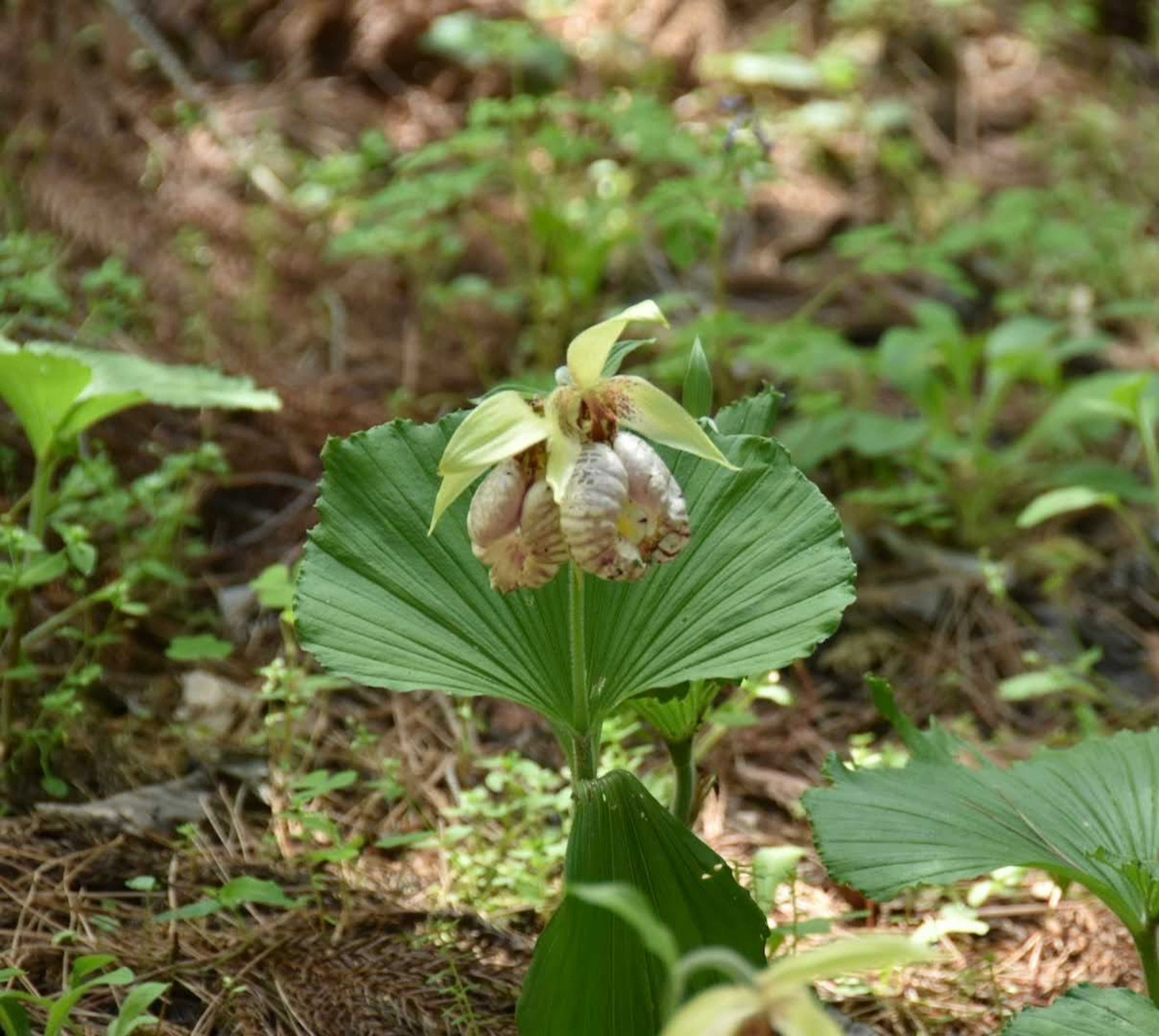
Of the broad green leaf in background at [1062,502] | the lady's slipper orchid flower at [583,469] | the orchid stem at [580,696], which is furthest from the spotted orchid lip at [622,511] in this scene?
the broad green leaf in background at [1062,502]

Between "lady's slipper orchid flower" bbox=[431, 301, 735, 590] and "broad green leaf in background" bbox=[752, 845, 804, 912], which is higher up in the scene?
"lady's slipper orchid flower" bbox=[431, 301, 735, 590]

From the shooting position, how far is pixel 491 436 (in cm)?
127

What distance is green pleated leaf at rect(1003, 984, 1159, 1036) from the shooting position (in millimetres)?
1349

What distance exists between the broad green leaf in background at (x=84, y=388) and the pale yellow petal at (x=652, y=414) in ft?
3.04

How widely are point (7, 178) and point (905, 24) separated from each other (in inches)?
141

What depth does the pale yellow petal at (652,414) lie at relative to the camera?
4.40 feet

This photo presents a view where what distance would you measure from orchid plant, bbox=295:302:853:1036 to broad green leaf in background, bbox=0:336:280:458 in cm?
62

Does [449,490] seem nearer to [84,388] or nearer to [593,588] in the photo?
[593,588]

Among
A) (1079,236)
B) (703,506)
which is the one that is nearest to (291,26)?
(1079,236)

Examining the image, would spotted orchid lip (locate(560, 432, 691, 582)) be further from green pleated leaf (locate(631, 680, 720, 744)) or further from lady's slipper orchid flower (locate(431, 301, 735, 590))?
green pleated leaf (locate(631, 680, 720, 744))

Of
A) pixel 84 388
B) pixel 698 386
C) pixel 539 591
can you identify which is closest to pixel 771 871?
pixel 539 591

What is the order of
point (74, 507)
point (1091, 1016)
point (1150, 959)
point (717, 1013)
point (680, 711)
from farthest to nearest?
point (74, 507), point (680, 711), point (1150, 959), point (1091, 1016), point (717, 1013)

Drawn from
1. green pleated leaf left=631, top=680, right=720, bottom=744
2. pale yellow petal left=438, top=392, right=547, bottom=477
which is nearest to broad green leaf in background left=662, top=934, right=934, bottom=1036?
pale yellow petal left=438, top=392, right=547, bottom=477

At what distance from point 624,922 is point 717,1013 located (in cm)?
54
